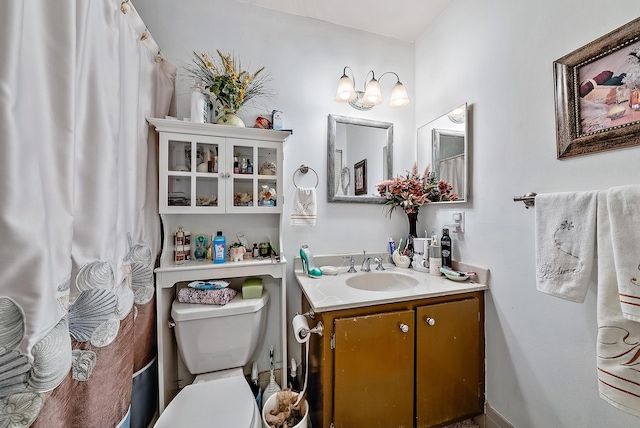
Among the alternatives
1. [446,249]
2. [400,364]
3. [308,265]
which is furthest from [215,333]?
[446,249]

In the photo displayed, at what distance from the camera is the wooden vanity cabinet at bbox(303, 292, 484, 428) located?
0.98 m

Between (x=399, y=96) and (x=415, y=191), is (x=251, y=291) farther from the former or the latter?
(x=399, y=96)

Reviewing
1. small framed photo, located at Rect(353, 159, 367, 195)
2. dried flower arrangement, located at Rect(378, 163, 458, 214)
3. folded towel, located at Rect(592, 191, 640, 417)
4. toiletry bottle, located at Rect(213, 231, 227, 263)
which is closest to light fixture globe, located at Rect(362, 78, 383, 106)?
small framed photo, located at Rect(353, 159, 367, 195)

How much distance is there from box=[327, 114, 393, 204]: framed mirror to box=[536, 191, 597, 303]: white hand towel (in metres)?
0.91

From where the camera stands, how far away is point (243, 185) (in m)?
1.38

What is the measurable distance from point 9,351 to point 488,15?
227 centimetres

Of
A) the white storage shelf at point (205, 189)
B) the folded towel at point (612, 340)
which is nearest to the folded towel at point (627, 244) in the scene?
A: the folded towel at point (612, 340)

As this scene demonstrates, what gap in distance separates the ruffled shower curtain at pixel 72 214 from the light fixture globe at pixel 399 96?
58.9 inches

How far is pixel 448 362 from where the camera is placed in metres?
1.14

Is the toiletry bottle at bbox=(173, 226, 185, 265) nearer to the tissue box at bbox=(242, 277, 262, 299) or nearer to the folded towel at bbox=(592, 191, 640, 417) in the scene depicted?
the tissue box at bbox=(242, 277, 262, 299)

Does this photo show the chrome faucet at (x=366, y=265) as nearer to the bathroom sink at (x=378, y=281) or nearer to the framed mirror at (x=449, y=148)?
the bathroom sink at (x=378, y=281)

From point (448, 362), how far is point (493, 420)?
43 cm

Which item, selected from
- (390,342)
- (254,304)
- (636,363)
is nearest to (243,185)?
(254,304)

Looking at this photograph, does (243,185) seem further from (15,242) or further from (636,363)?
(636,363)
